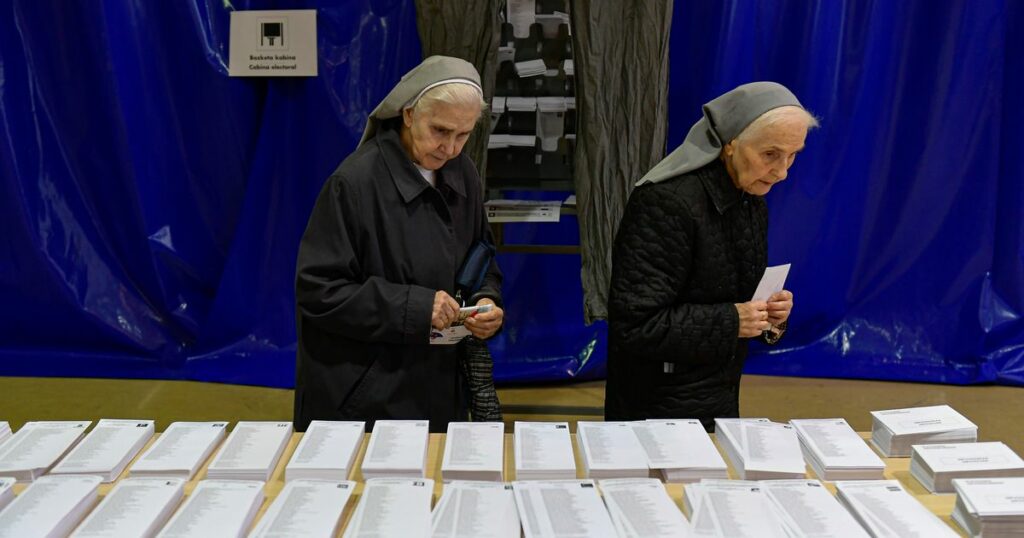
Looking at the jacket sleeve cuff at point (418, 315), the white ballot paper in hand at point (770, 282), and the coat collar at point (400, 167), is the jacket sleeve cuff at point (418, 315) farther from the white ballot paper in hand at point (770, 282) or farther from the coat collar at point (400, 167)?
the white ballot paper in hand at point (770, 282)

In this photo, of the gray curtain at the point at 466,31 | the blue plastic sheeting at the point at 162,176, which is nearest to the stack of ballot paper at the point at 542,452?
the gray curtain at the point at 466,31

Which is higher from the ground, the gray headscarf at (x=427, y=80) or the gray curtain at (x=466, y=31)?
the gray curtain at (x=466, y=31)

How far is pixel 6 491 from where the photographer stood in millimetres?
1265

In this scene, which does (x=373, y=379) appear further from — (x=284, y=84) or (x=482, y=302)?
(x=284, y=84)

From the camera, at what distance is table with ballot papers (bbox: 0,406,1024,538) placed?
3.94 ft

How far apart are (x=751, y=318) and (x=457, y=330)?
633 mm

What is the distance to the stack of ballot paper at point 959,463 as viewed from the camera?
1.35 m

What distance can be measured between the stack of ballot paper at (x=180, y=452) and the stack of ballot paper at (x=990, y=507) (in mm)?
1196

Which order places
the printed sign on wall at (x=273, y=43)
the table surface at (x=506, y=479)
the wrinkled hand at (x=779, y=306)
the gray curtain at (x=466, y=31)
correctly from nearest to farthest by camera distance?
the table surface at (x=506, y=479), the wrinkled hand at (x=779, y=306), the gray curtain at (x=466, y=31), the printed sign on wall at (x=273, y=43)

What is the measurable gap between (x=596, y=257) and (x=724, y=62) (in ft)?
3.65

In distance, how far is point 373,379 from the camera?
71.9 inches

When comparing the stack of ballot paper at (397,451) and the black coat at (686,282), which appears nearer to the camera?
the stack of ballot paper at (397,451)

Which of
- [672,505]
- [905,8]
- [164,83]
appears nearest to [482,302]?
[672,505]

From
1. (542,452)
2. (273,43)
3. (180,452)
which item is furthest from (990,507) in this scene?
(273,43)
